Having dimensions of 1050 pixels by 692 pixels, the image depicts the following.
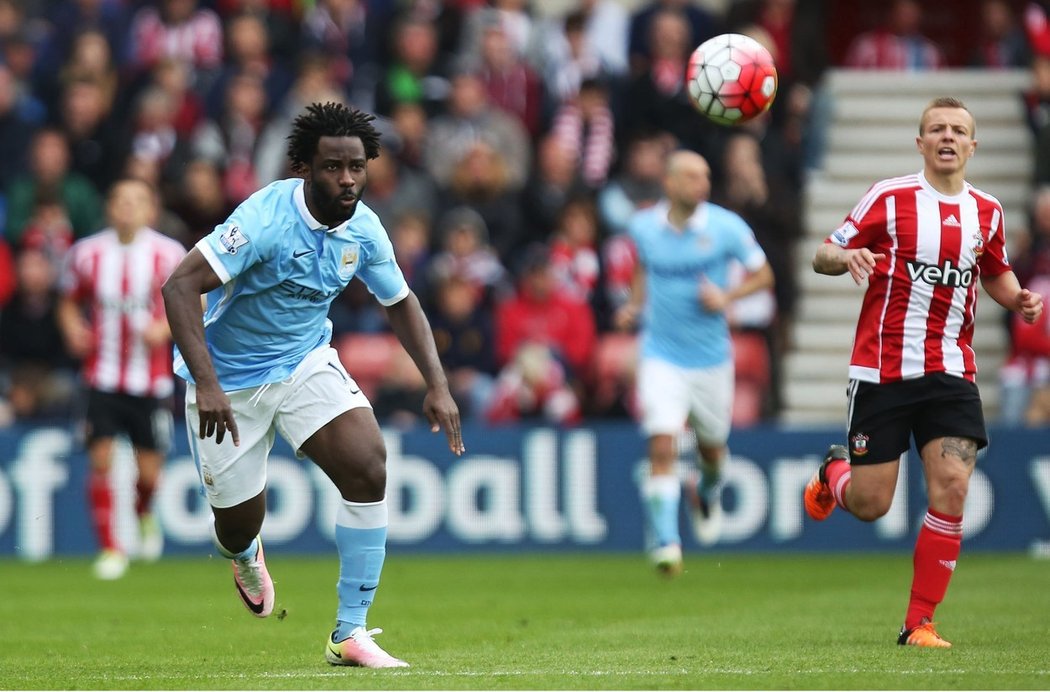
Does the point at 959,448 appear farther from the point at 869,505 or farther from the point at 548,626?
the point at 548,626

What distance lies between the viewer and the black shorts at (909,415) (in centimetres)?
848

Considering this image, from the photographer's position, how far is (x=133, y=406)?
545 inches

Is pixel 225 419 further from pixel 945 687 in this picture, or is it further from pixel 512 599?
pixel 512 599

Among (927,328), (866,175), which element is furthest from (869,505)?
(866,175)

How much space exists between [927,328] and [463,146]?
31.7ft

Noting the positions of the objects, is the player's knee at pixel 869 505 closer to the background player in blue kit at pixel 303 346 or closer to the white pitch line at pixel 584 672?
Answer: the white pitch line at pixel 584 672

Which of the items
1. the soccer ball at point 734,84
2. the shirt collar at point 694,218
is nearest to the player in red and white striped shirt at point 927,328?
the soccer ball at point 734,84

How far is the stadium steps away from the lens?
17.5 m

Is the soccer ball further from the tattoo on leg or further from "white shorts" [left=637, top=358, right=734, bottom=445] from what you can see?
"white shorts" [left=637, top=358, right=734, bottom=445]

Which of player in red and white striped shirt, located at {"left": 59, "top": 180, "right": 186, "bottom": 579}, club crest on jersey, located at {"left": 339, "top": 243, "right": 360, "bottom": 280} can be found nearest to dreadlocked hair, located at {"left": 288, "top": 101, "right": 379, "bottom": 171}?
club crest on jersey, located at {"left": 339, "top": 243, "right": 360, "bottom": 280}

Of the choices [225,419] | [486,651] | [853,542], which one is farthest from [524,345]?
[225,419]

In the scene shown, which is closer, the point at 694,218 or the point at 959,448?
the point at 959,448

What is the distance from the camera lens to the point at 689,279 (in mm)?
13047

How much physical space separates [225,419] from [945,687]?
303 centimetres
